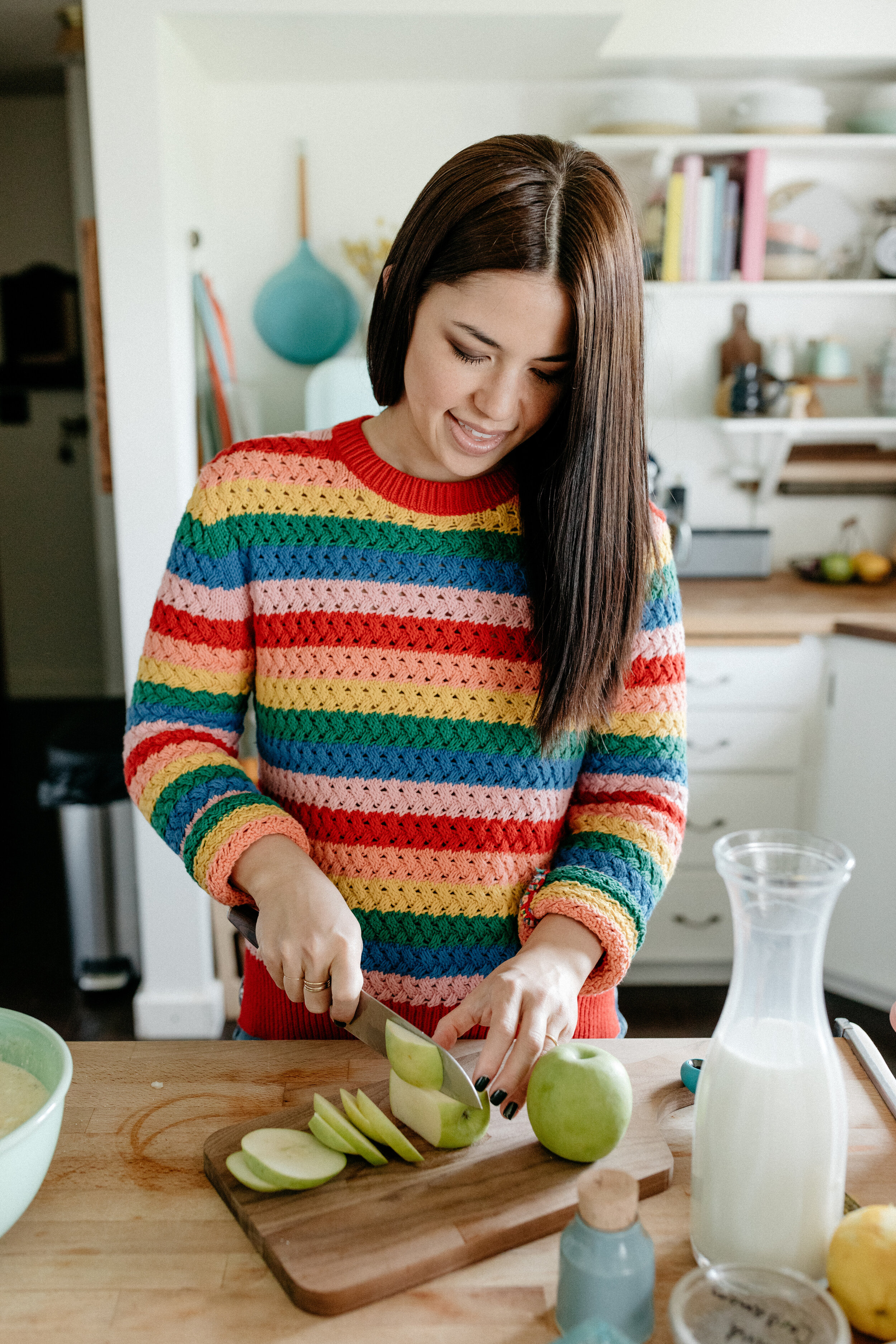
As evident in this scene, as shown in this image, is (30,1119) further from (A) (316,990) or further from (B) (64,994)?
(B) (64,994)

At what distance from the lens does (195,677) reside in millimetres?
1055

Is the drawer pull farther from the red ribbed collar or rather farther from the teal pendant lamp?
the red ribbed collar

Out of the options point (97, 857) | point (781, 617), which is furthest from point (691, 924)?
point (97, 857)

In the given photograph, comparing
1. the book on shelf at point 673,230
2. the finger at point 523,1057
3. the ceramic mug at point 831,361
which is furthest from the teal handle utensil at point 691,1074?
the ceramic mug at point 831,361

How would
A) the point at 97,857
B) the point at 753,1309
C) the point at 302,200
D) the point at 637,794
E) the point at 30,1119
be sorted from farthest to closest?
the point at 302,200
the point at 97,857
the point at 637,794
the point at 30,1119
the point at 753,1309

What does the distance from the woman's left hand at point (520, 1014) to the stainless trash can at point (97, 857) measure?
1863mm

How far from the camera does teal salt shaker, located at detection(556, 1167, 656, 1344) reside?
0.63m

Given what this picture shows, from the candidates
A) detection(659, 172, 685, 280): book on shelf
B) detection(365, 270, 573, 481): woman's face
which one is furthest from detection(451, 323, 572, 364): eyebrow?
detection(659, 172, 685, 280): book on shelf

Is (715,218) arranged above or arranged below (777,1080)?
above

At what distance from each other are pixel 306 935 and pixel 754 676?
6.24 ft

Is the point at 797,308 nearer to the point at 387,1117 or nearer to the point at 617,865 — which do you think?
the point at 617,865

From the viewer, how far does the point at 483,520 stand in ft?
3.58

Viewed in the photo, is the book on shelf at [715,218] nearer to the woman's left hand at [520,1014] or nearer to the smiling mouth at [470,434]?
the smiling mouth at [470,434]

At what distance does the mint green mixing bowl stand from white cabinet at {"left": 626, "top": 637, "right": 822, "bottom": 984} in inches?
76.7
